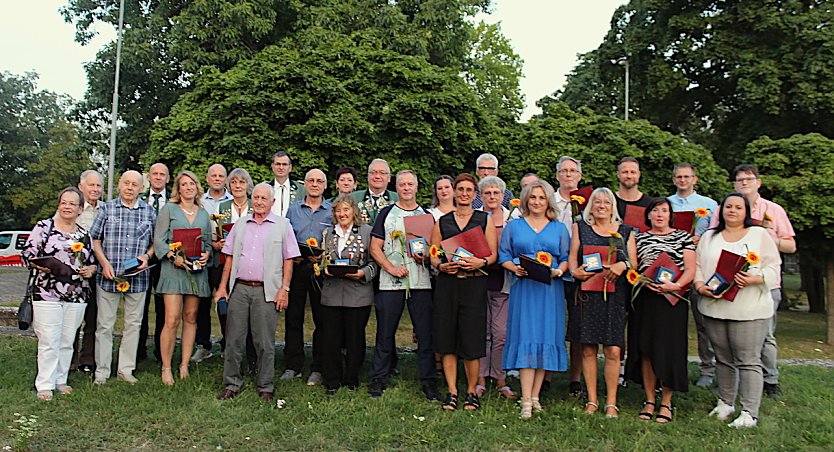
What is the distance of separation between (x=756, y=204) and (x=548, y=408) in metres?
2.90

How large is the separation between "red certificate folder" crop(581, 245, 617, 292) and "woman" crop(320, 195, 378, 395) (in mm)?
1935

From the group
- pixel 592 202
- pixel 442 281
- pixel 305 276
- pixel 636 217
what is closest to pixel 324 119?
pixel 305 276

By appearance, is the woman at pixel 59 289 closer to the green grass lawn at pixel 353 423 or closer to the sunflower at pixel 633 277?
the green grass lawn at pixel 353 423

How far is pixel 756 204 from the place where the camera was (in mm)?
6277

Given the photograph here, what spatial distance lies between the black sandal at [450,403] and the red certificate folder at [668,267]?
1.94 m

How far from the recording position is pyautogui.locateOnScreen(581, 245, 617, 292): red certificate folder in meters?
5.34

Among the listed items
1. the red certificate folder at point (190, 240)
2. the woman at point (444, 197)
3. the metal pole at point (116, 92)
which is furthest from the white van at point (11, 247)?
the woman at point (444, 197)

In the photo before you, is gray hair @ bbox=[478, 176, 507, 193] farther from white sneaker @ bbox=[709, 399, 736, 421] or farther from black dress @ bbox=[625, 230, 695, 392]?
white sneaker @ bbox=[709, 399, 736, 421]

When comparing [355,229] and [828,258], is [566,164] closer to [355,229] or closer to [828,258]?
[355,229]

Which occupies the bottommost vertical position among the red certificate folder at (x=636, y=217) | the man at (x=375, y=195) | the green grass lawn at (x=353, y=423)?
the green grass lawn at (x=353, y=423)

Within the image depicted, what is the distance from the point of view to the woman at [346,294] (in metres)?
5.98

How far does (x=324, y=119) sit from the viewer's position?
1086 cm

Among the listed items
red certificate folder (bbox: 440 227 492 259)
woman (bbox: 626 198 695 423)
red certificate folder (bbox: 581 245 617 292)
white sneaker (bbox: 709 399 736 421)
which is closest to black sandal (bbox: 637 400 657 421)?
woman (bbox: 626 198 695 423)

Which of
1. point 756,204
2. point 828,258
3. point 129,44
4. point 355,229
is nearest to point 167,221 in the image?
point 355,229
